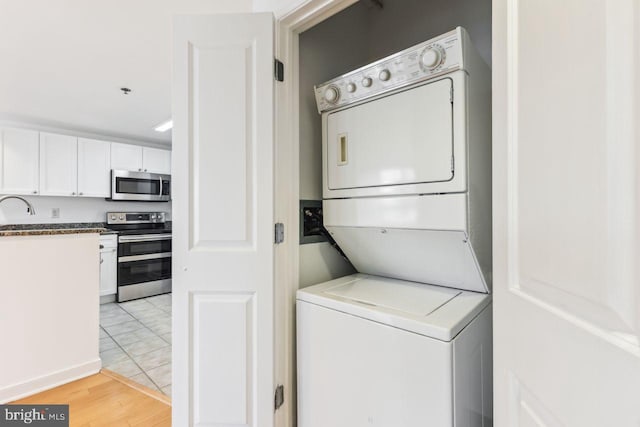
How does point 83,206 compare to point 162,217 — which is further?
point 162,217

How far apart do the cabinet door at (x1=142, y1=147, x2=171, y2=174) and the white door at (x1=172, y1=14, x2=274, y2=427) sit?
12.8 feet

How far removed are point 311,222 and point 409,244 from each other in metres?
0.51

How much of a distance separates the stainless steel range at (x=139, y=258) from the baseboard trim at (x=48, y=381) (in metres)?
2.04

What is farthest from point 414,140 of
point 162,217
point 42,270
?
point 162,217

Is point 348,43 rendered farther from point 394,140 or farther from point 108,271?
point 108,271

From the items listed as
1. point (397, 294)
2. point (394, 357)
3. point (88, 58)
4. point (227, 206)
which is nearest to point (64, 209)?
point (88, 58)

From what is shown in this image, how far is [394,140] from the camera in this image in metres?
1.21

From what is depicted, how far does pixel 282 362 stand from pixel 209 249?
602 millimetres

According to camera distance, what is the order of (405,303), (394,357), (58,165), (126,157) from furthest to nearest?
1. (126,157)
2. (58,165)
3. (405,303)
4. (394,357)

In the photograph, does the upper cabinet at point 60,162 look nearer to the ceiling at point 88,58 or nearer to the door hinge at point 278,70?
the ceiling at point 88,58

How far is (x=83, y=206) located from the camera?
4363 millimetres
